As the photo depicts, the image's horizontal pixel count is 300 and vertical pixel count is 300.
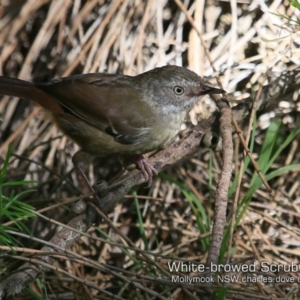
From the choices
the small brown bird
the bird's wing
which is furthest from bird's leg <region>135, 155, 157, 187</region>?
the bird's wing

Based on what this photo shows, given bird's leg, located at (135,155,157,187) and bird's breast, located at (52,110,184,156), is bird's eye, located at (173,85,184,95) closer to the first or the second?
bird's breast, located at (52,110,184,156)

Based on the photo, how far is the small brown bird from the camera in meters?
3.46

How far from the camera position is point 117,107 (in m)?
3.50

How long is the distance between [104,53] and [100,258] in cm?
124

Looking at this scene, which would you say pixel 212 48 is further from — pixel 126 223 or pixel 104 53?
pixel 126 223

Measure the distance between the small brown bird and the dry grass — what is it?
25 centimetres

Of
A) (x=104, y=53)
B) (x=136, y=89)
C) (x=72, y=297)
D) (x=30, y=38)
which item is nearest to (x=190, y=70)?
(x=136, y=89)

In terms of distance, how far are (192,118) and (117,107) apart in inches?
21.0

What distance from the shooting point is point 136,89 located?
359 centimetres

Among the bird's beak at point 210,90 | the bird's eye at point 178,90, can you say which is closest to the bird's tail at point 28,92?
the bird's eye at point 178,90

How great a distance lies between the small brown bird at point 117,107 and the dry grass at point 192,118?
0.25 m

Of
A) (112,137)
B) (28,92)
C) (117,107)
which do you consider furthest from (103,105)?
(28,92)

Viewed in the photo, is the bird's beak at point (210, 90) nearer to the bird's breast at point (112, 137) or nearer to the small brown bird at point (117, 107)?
the small brown bird at point (117, 107)

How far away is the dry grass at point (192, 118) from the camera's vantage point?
11.9 ft
